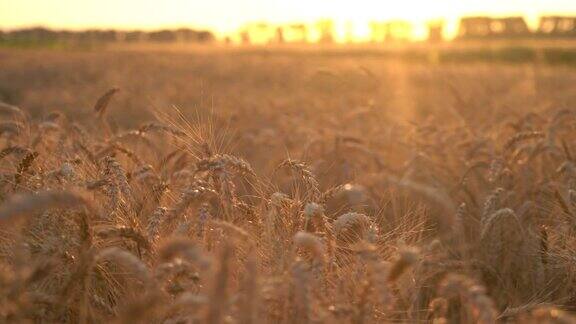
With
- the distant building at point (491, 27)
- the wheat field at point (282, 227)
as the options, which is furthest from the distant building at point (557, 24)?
the wheat field at point (282, 227)

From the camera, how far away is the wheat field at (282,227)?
5.44 ft

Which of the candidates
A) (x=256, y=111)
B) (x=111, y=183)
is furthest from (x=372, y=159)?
(x=256, y=111)

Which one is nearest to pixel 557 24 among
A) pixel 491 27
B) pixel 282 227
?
pixel 491 27

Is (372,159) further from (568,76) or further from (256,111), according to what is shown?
(568,76)

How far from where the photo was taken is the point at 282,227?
2.50m

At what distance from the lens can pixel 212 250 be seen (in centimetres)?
222

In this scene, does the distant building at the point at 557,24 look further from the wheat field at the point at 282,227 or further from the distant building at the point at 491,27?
the wheat field at the point at 282,227

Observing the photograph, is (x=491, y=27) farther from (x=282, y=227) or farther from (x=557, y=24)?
(x=282, y=227)

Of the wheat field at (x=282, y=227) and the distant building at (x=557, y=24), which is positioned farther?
the distant building at (x=557, y=24)

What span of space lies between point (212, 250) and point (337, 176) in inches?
83.6

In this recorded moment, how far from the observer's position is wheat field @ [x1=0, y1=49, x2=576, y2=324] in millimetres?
1658

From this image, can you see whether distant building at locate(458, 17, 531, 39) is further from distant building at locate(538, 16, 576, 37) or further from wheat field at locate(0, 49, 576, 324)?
wheat field at locate(0, 49, 576, 324)

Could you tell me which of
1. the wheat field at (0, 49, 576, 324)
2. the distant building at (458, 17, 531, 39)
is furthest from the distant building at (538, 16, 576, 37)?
the wheat field at (0, 49, 576, 324)

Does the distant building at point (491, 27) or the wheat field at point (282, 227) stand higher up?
the wheat field at point (282, 227)
